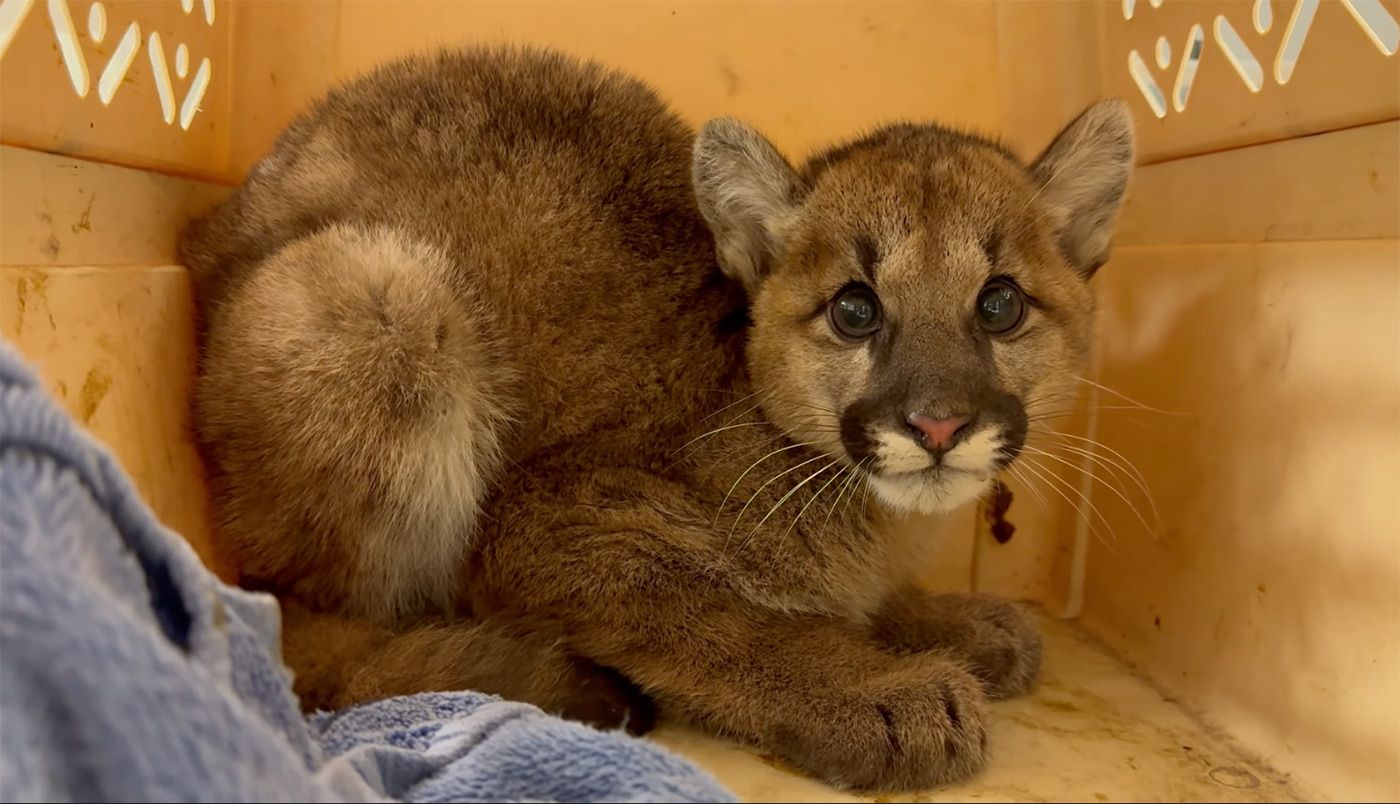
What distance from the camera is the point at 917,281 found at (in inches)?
66.7

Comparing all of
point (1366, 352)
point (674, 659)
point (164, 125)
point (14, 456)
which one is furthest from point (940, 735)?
point (164, 125)

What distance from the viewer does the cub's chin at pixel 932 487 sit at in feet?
5.32

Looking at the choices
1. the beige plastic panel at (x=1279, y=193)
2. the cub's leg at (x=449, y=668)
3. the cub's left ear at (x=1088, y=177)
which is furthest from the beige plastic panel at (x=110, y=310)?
the beige plastic panel at (x=1279, y=193)

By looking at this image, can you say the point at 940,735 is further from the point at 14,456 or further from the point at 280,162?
the point at 280,162

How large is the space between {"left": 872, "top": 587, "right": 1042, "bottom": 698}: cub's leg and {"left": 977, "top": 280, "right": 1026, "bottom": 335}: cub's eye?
554mm

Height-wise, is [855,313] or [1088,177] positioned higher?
[1088,177]

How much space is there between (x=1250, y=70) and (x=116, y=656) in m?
1.84

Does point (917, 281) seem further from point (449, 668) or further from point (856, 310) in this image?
point (449, 668)

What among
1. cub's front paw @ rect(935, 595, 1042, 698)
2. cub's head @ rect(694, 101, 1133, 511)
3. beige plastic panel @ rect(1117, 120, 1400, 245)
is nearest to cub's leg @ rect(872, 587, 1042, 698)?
cub's front paw @ rect(935, 595, 1042, 698)

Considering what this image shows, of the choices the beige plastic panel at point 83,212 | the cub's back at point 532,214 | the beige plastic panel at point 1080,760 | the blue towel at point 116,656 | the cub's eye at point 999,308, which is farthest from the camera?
the cub's back at point 532,214

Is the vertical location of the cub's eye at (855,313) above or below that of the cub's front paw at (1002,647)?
above

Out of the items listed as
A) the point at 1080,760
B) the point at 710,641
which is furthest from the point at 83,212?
the point at 1080,760

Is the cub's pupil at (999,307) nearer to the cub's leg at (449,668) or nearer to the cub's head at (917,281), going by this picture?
the cub's head at (917,281)

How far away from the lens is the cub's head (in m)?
1.62
